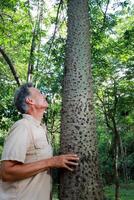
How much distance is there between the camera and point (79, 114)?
3.45 metres

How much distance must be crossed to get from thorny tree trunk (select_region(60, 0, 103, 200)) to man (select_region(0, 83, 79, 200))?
0.23 m

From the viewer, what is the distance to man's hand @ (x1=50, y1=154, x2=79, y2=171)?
115 inches

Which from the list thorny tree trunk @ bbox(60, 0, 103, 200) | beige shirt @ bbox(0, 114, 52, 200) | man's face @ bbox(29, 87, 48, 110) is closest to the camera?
beige shirt @ bbox(0, 114, 52, 200)

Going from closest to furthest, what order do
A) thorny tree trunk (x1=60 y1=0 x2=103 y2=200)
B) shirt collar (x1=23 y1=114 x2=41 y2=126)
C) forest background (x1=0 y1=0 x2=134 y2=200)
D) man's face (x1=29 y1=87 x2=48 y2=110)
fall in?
shirt collar (x1=23 y1=114 x2=41 y2=126)
man's face (x1=29 y1=87 x2=48 y2=110)
thorny tree trunk (x1=60 y1=0 x2=103 y2=200)
forest background (x1=0 y1=0 x2=134 y2=200)

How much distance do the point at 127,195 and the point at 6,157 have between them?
20.4 m

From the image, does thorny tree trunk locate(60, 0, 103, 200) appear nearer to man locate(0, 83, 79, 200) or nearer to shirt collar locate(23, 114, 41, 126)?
man locate(0, 83, 79, 200)

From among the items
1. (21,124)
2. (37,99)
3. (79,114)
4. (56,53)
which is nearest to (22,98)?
(37,99)

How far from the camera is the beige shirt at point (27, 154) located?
279 cm

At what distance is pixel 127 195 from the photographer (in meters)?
22.1

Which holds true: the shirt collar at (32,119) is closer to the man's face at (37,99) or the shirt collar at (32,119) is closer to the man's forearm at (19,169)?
the man's face at (37,99)

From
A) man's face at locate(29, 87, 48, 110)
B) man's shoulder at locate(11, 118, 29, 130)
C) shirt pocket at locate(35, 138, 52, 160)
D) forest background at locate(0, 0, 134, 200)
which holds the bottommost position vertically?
shirt pocket at locate(35, 138, 52, 160)

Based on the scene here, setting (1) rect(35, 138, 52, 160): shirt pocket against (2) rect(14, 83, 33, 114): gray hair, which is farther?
(2) rect(14, 83, 33, 114): gray hair

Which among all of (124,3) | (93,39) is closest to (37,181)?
(124,3)

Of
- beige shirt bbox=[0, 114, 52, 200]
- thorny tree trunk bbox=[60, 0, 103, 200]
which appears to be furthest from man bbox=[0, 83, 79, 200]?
thorny tree trunk bbox=[60, 0, 103, 200]
